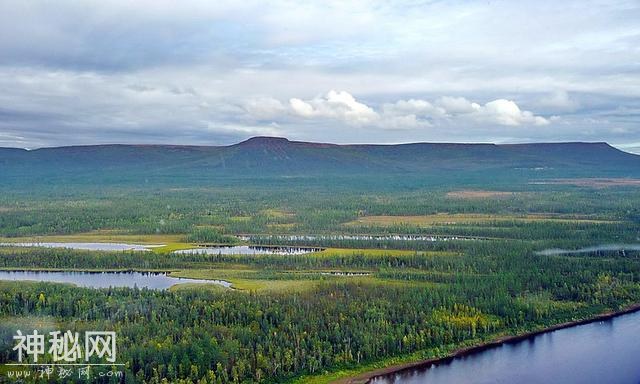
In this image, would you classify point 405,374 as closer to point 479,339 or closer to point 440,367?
point 440,367

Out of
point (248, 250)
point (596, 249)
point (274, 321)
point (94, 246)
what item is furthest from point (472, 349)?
point (94, 246)

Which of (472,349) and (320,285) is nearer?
(472,349)

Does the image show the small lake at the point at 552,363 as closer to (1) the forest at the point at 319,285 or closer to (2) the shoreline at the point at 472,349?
(2) the shoreline at the point at 472,349

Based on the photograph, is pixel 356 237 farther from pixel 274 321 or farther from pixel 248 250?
pixel 274 321

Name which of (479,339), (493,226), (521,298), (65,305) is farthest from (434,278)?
(493,226)

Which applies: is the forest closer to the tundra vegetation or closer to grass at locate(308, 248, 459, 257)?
the tundra vegetation

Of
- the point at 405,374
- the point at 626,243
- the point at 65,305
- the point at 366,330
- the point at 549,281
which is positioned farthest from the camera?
the point at 626,243

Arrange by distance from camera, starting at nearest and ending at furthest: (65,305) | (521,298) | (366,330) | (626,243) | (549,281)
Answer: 1. (366,330)
2. (65,305)
3. (521,298)
4. (549,281)
5. (626,243)
